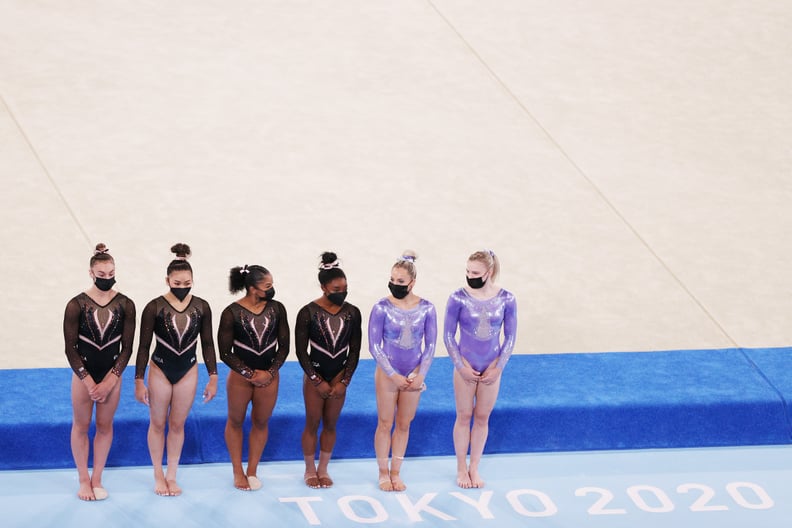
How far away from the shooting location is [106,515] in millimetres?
6262

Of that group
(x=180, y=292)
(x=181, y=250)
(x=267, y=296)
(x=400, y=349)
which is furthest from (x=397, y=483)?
(x=181, y=250)

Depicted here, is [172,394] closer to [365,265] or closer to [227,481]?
[227,481]

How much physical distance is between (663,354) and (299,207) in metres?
3.23

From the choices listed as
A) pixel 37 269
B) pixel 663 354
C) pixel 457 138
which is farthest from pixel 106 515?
pixel 457 138

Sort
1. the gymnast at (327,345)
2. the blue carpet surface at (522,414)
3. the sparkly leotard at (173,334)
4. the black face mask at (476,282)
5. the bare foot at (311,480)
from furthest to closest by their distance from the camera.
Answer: the blue carpet surface at (522,414)
the bare foot at (311,480)
the black face mask at (476,282)
the gymnast at (327,345)
the sparkly leotard at (173,334)

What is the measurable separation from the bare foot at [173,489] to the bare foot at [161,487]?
0.05 ft

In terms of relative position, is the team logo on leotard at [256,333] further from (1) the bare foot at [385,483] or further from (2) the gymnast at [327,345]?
(1) the bare foot at [385,483]

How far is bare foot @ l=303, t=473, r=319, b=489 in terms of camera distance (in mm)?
6624

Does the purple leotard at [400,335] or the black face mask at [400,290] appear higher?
the black face mask at [400,290]

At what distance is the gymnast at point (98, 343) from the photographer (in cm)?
617

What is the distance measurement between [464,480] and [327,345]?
3.66 ft

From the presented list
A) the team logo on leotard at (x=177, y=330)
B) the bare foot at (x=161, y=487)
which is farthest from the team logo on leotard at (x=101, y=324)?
the bare foot at (x=161, y=487)

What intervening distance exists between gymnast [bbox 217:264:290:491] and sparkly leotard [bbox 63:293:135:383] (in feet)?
1.60

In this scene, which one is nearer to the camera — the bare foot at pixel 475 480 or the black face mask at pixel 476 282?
the black face mask at pixel 476 282
